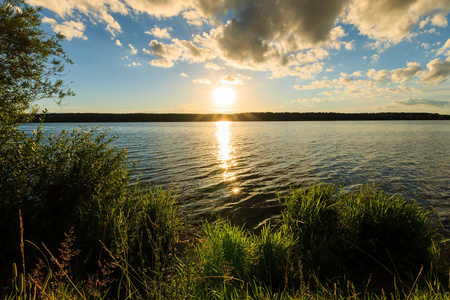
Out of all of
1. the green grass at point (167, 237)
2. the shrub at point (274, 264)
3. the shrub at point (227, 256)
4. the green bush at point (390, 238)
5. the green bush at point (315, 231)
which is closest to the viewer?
the shrub at point (227, 256)

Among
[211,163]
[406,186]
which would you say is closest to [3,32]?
[211,163]

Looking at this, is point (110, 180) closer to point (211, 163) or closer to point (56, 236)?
point (56, 236)

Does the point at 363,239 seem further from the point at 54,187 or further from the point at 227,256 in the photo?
the point at 54,187

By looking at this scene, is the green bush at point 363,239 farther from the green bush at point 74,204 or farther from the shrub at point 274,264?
the green bush at point 74,204

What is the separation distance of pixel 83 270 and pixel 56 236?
1338 millimetres

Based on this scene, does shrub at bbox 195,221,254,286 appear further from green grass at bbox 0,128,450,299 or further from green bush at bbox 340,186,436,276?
green bush at bbox 340,186,436,276

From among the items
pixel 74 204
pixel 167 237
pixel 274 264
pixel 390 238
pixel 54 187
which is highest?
pixel 54 187

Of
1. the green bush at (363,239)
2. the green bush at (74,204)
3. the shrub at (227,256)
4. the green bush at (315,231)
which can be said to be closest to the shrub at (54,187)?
the green bush at (74,204)

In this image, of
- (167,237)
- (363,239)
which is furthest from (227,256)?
(363,239)

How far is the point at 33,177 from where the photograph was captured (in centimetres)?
618

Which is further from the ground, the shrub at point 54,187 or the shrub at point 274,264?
the shrub at point 54,187

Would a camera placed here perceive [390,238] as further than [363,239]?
No

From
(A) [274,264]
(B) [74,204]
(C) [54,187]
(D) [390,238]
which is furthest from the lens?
(B) [74,204]

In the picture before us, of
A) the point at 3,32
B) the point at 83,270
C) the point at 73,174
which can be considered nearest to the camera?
the point at 83,270
